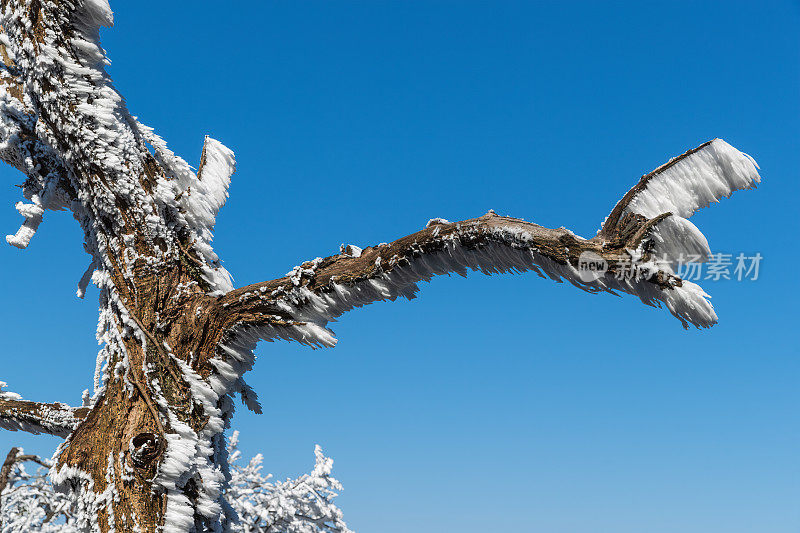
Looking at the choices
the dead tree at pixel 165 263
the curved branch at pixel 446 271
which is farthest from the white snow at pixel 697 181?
the curved branch at pixel 446 271

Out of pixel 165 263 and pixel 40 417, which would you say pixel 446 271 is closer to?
pixel 165 263

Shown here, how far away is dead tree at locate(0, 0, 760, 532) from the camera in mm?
3002

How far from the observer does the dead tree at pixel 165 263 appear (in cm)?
300

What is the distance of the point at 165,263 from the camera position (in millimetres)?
4086

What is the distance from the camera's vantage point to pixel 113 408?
3906 mm

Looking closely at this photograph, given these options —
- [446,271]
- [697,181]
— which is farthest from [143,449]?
[697,181]

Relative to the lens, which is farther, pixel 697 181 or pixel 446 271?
pixel 446 271

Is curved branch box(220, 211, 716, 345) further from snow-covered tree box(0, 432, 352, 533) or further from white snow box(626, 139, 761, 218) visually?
snow-covered tree box(0, 432, 352, 533)

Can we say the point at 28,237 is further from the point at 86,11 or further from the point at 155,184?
the point at 86,11

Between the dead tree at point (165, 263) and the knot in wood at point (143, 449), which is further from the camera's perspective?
the knot in wood at point (143, 449)

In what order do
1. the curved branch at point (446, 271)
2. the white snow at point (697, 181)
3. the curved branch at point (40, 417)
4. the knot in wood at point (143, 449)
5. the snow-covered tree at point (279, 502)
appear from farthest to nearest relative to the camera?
the snow-covered tree at point (279, 502) < the curved branch at point (40, 417) < the knot in wood at point (143, 449) < the white snow at point (697, 181) < the curved branch at point (446, 271)

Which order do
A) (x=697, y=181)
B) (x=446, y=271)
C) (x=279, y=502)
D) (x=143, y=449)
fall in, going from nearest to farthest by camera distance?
(x=697, y=181) < (x=446, y=271) < (x=143, y=449) < (x=279, y=502)

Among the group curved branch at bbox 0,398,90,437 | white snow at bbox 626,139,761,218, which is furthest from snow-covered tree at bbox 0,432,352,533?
white snow at bbox 626,139,761,218

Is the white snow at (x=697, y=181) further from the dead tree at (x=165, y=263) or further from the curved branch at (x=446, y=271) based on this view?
the curved branch at (x=446, y=271)
